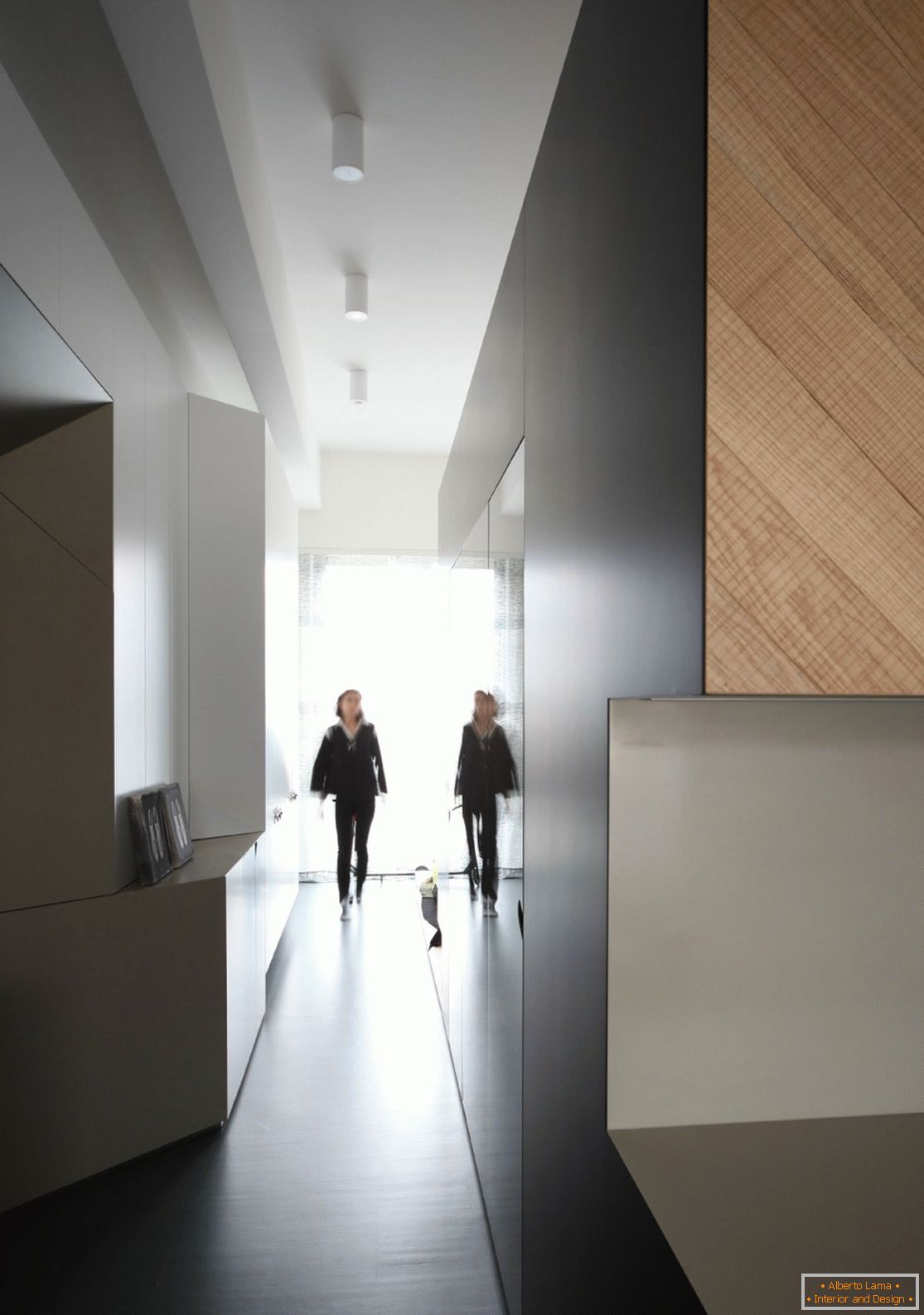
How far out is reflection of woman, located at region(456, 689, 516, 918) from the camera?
1976mm

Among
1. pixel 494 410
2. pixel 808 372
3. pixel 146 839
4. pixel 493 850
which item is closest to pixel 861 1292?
pixel 808 372

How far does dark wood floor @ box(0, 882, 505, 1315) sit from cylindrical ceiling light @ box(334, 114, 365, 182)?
3009mm

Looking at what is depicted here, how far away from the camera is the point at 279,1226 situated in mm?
2209

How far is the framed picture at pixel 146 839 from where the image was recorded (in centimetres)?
262

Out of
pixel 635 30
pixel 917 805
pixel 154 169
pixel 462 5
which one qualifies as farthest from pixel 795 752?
pixel 154 169

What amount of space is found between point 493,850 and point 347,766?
3920 mm

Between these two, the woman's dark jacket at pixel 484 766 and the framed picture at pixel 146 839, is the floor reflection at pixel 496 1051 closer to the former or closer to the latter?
the woman's dark jacket at pixel 484 766

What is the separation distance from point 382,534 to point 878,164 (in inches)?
227

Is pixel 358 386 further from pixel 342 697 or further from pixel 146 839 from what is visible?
pixel 146 839

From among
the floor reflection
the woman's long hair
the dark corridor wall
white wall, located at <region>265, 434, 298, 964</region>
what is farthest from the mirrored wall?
the woman's long hair

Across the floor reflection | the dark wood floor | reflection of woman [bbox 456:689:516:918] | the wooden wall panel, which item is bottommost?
the dark wood floor

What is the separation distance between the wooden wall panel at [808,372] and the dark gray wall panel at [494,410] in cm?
97

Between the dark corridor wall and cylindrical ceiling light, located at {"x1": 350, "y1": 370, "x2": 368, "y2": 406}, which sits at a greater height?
cylindrical ceiling light, located at {"x1": 350, "y1": 370, "x2": 368, "y2": 406}

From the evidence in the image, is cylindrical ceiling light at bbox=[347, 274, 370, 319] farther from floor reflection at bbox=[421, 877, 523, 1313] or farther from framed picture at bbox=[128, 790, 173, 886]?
floor reflection at bbox=[421, 877, 523, 1313]
